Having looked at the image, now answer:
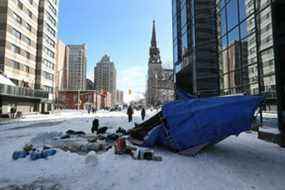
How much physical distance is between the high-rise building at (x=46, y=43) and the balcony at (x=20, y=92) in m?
3.46

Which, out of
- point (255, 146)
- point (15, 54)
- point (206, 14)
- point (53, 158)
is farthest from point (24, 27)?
point (255, 146)

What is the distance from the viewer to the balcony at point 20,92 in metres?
30.8

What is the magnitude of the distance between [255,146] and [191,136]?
139 inches

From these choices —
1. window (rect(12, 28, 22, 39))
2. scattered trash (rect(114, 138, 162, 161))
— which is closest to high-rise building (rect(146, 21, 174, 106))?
window (rect(12, 28, 22, 39))

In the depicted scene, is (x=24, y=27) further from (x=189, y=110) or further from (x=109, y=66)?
(x=109, y=66)

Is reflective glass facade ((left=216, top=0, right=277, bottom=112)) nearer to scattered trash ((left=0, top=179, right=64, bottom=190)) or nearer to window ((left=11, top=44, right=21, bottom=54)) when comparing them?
scattered trash ((left=0, top=179, right=64, bottom=190))

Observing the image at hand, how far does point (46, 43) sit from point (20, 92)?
737 inches

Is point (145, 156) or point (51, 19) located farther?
point (51, 19)

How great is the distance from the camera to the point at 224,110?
7742 millimetres

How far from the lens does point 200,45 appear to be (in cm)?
2556

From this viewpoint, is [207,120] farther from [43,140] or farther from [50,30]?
[50,30]

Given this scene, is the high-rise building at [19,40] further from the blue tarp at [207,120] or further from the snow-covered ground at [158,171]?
the blue tarp at [207,120]

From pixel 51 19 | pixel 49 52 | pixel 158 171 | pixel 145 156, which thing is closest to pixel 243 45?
pixel 145 156

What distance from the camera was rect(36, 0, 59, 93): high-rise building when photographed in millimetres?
47594
